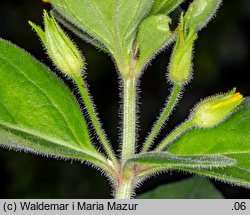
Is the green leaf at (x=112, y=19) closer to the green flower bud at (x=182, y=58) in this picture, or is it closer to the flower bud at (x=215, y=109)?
the green flower bud at (x=182, y=58)

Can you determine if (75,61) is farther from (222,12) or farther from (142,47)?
(222,12)

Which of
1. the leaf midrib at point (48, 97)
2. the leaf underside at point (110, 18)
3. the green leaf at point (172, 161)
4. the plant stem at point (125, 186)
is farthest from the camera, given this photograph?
the leaf midrib at point (48, 97)

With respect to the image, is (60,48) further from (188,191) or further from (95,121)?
(188,191)

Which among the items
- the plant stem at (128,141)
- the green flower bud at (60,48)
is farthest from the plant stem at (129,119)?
the green flower bud at (60,48)

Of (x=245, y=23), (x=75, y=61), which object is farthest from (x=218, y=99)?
(x=245, y=23)

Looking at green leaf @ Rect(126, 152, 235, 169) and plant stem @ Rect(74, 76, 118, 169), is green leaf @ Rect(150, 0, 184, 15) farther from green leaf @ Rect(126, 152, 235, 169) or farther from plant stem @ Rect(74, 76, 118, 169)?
green leaf @ Rect(126, 152, 235, 169)

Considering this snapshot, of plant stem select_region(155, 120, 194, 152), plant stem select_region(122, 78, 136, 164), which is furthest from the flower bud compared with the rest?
plant stem select_region(122, 78, 136, 164)
